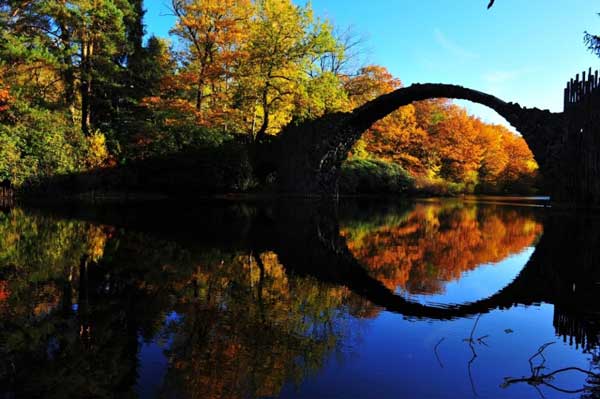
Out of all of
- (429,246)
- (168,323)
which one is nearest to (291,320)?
(168,323)

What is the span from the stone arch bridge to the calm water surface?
814cm

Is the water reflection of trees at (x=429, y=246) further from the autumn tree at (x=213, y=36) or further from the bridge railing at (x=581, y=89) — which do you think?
the autumn tree at (x=213, y=36)

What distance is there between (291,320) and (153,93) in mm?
21159

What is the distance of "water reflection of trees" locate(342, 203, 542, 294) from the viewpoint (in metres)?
5.19

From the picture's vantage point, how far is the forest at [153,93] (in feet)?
57.1

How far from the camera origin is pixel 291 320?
340 cm

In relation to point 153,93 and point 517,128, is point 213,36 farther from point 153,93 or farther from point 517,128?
point 517,128

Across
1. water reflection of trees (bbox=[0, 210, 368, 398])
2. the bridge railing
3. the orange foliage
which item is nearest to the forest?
the orange foliage

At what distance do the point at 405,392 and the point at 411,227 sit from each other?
26.9ft

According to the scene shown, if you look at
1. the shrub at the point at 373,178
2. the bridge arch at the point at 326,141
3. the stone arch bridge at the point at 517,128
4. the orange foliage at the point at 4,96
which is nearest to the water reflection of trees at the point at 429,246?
the stone arch bridge at the point at 517,128

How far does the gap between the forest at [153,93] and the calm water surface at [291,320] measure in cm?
1248

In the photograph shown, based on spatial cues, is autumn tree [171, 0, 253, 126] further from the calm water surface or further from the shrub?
the calm water surface

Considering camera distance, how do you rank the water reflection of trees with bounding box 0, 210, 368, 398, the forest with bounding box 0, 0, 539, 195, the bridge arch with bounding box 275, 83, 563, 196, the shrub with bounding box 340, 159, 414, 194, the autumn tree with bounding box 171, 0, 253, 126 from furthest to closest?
the shrub with bounding box 340, 159, 414, 194 → the autumn tree with bounding box 171, 0, 253, 126 → the bridge arch with bounding box 275, 83, 563, 196 → the forest with bounding box 0, 0, 539, 195 → the water reflection of trees with bounding box 0, 210, 368, 398

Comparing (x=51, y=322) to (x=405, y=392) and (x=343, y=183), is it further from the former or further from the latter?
(x=343, y=183)
